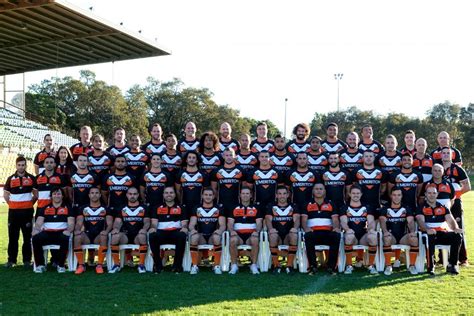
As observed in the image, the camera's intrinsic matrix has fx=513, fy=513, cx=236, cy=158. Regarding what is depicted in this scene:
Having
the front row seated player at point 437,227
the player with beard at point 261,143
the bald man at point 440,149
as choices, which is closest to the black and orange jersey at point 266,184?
the player with beard at point 261,143

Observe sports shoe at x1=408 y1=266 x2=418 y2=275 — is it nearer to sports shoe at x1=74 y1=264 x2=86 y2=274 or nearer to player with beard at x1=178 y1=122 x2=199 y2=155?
player with beard at x1=178 y1=122 x2=199 y2=155

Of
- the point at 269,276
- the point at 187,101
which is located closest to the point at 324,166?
the point at 269,276

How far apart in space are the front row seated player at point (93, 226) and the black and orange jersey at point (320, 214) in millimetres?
2723

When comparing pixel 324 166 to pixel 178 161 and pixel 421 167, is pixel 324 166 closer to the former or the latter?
pixel 421 167

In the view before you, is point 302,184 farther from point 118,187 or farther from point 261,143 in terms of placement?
point 118,187

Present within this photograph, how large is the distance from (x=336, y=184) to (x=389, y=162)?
0.94 m

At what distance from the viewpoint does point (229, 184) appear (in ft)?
24.1

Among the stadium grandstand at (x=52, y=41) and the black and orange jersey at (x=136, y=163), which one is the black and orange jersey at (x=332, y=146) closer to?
the black and orange jersey at (x=136, y=163)

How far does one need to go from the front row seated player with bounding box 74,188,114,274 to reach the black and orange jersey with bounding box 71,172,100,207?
0.62 feet

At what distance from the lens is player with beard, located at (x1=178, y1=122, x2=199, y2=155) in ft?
26.1

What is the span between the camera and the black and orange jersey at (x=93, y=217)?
7023 millimetres

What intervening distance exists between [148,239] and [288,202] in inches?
77.4

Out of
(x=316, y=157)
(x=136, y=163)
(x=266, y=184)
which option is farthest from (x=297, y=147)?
(x=136, y=163)

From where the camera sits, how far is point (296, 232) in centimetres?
684
